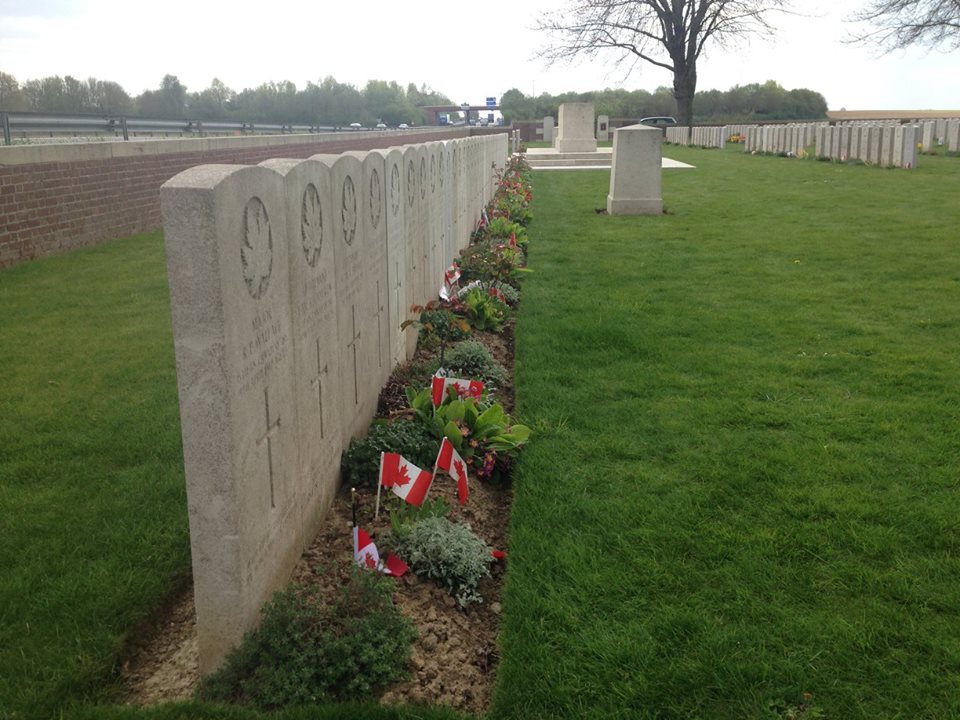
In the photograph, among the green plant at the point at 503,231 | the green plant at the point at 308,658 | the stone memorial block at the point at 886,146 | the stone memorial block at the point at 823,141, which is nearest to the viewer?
the green plant at the point at 308,658

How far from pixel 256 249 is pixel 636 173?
1149 cm

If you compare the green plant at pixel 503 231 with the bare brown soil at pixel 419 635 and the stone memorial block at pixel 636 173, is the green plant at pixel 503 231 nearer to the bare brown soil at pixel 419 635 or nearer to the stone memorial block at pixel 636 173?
the stone memorial block at pixel 636 173

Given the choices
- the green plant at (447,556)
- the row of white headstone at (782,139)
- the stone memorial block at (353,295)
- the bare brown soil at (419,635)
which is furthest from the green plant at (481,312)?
the row of white headstone at (782,139)

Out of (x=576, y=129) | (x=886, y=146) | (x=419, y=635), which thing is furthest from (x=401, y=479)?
(x=576, y=129)

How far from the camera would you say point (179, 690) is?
8.53ft

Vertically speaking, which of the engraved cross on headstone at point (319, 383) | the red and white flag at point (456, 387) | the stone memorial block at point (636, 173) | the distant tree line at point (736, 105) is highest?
the distant tree line at point (736, 105)

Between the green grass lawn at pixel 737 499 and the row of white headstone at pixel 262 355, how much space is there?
0.84 metres

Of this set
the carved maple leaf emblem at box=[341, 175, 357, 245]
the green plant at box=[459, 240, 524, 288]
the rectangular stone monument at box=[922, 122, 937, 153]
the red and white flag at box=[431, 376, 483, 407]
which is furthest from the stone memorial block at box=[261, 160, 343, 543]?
the rectangular stone monument at box=[922, 122, 937, 153]

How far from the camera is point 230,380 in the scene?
2.36 metres

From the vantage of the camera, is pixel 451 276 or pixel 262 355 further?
pixel 451 276

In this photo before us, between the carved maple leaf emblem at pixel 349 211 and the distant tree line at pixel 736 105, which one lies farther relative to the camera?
the distant tree line at pixel 736 105

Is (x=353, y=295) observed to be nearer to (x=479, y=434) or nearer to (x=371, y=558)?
(x=479, y=434)

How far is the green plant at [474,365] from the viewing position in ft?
17.5

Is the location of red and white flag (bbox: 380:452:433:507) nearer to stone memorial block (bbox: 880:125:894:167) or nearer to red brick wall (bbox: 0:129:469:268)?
red brick wall (bbox: 0:129:469:268)
